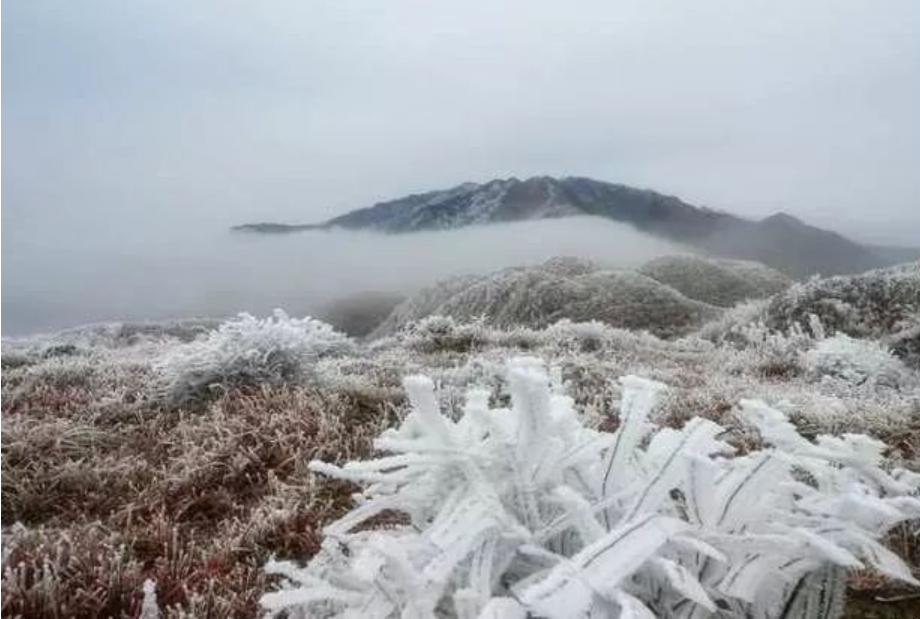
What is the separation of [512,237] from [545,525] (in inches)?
1844

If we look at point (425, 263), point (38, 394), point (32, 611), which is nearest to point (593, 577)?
point (32, 611)

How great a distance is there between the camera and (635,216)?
225 feet

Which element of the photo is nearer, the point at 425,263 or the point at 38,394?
the point at 38,394

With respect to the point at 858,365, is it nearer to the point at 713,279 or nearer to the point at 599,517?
the point at 599,517

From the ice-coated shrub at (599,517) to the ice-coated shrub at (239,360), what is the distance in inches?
204

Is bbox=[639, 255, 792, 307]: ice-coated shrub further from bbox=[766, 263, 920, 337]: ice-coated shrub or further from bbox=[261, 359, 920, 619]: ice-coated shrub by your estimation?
bbox=[261, 359, 920, 619]: ice-coated shrub

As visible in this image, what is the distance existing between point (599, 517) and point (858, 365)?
8.53 meters

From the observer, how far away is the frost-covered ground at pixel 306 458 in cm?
178

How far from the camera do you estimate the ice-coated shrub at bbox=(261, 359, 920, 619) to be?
1600 mm

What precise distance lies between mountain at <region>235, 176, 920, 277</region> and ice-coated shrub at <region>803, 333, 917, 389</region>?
146ft

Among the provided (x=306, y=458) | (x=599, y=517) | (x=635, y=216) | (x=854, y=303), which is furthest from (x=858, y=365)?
(x=635, y=216)

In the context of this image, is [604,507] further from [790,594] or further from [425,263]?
[425,263]

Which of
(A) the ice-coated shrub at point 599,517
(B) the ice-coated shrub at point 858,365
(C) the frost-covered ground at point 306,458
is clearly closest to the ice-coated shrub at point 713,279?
(B) the ice-coated shrub at point 858,365

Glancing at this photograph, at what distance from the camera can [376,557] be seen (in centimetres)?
164
